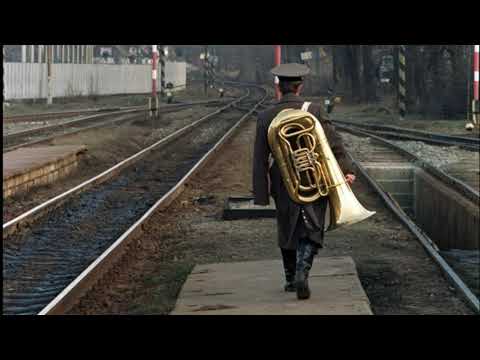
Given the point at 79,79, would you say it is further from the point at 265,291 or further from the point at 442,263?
the point at 265,291

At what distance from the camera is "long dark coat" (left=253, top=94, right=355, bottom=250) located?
6.71m

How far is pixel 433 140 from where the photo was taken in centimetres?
2369

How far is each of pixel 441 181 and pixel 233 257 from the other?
25.8 feet

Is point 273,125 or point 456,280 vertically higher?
point 273,125

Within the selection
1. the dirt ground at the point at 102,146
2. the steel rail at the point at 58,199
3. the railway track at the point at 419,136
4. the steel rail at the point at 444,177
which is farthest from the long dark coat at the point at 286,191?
the railway track at the point at 419,136

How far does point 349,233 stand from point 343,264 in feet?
8.89

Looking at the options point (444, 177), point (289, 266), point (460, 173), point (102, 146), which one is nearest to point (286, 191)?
point (289, 266)

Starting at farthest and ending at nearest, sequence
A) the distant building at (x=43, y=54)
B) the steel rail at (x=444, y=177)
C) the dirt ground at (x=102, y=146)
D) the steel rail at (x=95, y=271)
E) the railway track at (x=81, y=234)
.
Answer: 1. the distant building at (x=43, y=54)
2. the steel rail at (x=444, y=177)
3. the dirt ground at (x=102, y=146)
4. the railway track at (x=81, y=234)
5. the steel rail at (x=95, y=271)

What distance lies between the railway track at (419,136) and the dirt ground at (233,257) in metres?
8.74

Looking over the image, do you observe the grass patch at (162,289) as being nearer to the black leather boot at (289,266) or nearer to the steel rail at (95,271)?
the steel rail at (95,271)

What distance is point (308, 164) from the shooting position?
6621 millimetres

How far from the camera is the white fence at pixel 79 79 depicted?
3909 cm
